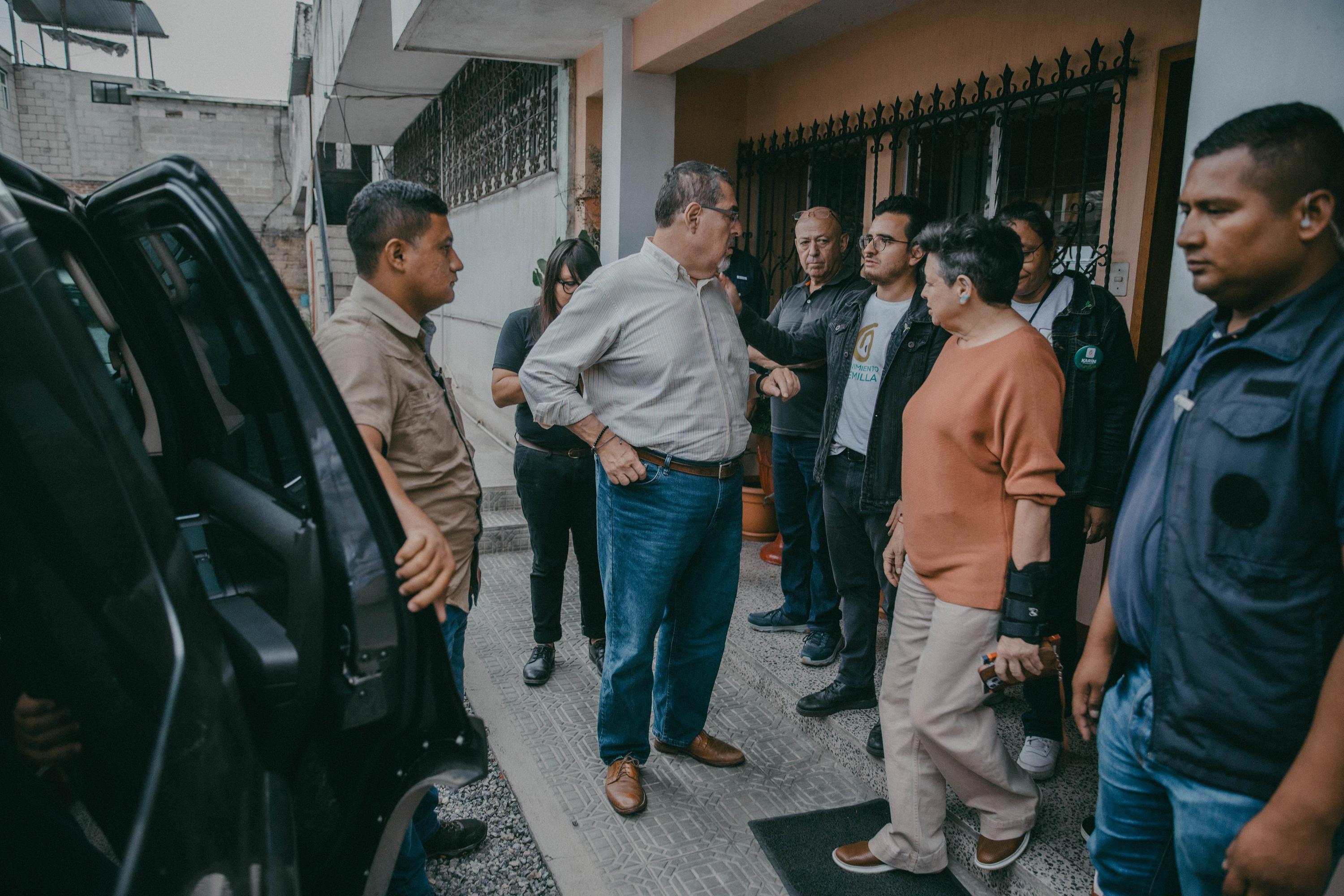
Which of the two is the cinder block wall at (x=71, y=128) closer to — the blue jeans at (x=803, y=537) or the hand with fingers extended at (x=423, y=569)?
the blue jeans at (x=803, y=537)

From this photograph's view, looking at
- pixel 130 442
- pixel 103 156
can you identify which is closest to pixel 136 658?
pixel 130 442

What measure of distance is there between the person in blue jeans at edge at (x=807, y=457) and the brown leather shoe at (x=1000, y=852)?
1330mm

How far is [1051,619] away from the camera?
2807 mm

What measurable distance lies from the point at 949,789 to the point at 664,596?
116 cm

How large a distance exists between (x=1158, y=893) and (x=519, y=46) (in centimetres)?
600

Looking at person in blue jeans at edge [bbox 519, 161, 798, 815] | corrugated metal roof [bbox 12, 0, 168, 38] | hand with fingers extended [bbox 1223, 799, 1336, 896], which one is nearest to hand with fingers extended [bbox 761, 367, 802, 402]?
person in blue jeans at edge [bbox 519, 161, 798, 815]

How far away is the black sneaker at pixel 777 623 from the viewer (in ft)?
13.4

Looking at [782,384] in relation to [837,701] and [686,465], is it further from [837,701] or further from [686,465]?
[837,701]

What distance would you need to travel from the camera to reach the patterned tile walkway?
2547 mm

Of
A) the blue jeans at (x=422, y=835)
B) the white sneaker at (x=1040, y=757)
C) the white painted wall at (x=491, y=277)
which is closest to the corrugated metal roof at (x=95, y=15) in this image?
the white painted wall at (x=491, y=277)

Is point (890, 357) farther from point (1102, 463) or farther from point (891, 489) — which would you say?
point (1102, 463)

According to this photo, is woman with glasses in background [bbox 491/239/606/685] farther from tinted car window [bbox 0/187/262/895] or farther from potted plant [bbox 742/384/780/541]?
tinted car window [bbox 0/187/262/895]

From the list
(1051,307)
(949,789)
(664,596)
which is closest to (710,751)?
(664,596)

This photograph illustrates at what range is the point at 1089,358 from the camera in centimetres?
273
